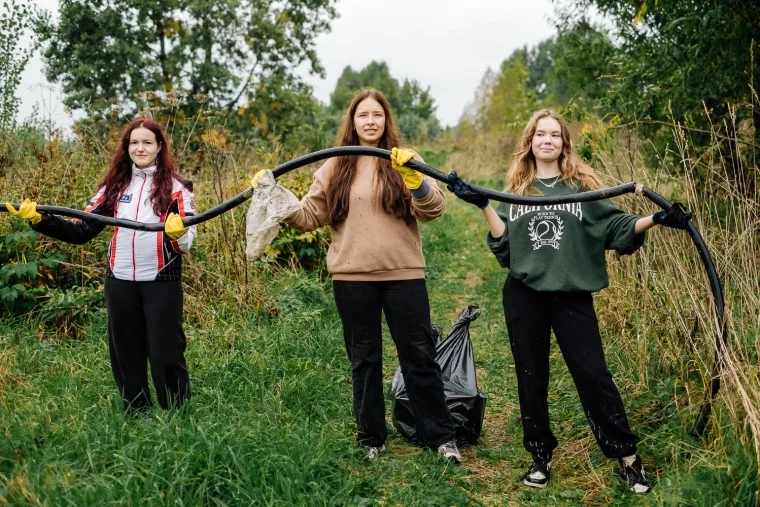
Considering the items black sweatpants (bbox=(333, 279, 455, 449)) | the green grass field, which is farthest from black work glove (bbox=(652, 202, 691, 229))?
black sweatpants (bbox=(333, 279, 455, 449))

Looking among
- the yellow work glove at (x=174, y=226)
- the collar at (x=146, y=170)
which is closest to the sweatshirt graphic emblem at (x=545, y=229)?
the yellow work glove at (x=174, y=226)

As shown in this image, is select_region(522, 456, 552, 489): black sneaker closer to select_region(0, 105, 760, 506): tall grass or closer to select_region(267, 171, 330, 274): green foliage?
select_region(0, 105, 760, 506): tall grass

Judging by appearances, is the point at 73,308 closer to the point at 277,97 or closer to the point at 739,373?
the point at 739,373

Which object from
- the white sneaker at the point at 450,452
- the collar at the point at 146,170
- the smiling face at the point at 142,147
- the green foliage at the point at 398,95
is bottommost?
the white sneaker at the point at 450,452

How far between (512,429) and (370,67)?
73472 millimetres

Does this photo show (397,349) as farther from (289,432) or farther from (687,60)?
(687,60)

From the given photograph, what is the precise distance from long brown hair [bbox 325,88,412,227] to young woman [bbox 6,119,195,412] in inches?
29.7

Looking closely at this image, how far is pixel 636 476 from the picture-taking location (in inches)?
126

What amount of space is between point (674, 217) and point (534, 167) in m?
0.77

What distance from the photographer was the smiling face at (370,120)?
3.50 m

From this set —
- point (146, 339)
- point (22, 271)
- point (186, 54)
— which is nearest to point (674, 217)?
point (146, 339)

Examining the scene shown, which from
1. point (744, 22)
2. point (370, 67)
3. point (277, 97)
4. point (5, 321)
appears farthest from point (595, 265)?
point (370, 67)

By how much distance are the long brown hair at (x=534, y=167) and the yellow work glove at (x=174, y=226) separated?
1.67 meters

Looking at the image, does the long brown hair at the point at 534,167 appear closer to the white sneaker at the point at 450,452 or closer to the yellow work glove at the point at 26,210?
the white sneaker at the point at 450,452
